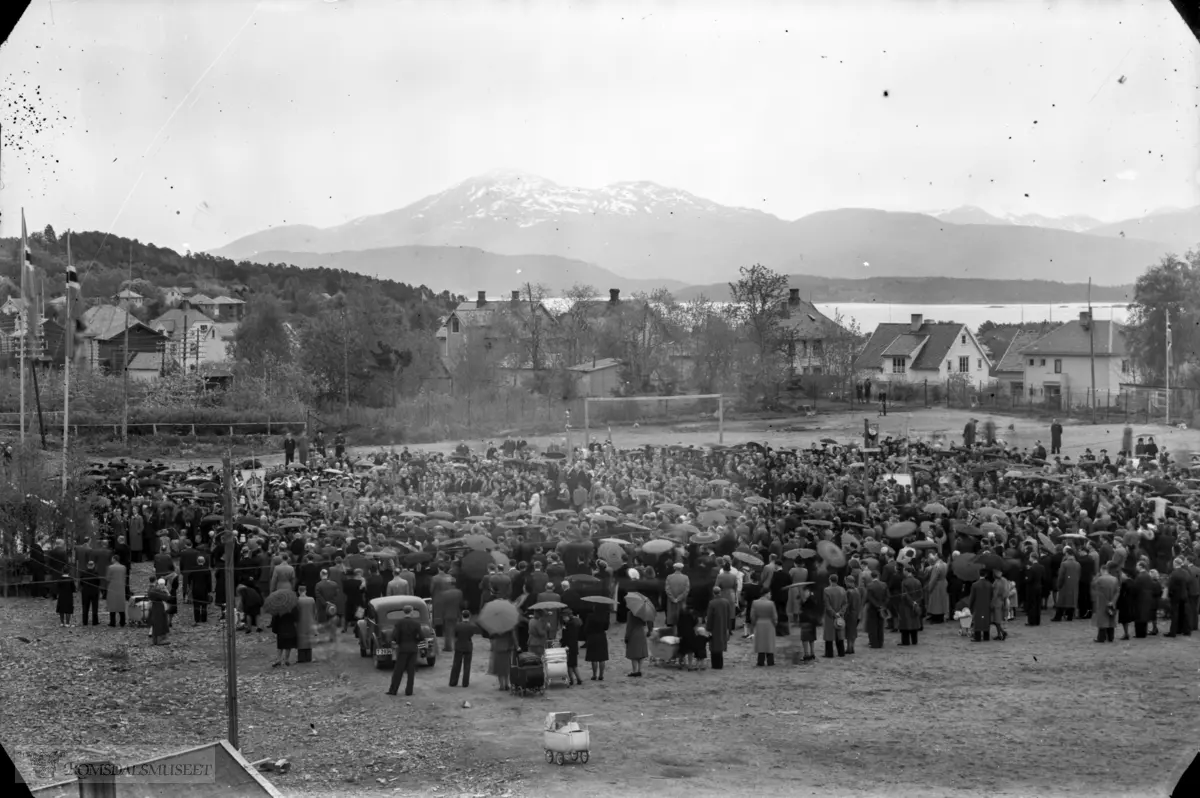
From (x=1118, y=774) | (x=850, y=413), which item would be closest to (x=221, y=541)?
(x=1118, y=774)

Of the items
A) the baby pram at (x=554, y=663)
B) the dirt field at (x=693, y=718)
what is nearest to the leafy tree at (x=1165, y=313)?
the dirt field at (x=693, y=718)

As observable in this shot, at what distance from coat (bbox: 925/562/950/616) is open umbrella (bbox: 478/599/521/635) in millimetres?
5766

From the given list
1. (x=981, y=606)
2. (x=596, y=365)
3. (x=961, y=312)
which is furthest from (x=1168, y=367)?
(x=961, y=312)

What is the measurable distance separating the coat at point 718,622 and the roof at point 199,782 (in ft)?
21.0

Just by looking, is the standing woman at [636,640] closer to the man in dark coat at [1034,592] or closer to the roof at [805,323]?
the man in dark coat at [1034,592]

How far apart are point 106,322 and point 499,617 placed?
52319 mm

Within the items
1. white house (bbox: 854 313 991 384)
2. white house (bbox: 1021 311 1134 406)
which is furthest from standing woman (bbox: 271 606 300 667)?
white house (bbox: 854 313 991 384)

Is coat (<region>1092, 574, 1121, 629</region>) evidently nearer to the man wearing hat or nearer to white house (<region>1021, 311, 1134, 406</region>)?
the man wearing hat

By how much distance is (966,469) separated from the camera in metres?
25.6

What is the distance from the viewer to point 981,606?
14453mm

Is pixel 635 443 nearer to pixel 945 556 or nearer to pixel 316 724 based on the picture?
pixel 945 556

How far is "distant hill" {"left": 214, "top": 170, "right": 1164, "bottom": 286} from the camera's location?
71.3 meters

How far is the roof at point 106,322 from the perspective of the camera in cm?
5709

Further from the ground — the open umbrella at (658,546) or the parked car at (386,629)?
the open umbrella at (658,546)
